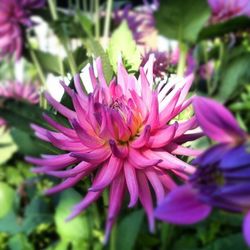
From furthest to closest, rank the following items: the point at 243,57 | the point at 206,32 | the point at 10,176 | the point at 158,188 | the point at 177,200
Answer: the point at 10,176 → the point at 243,57 → the point at 206,32 → the point at 158,188 → the point at 177,200

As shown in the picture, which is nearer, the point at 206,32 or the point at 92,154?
the point at 92,154

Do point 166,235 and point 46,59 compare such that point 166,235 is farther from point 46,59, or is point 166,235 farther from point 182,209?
point 182,209

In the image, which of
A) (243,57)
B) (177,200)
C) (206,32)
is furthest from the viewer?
(243,57)

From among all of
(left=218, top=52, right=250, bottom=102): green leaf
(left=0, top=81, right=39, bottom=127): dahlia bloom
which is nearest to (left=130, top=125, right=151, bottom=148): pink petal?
(left=218, top=52, right=250, bottom=102): green leaf

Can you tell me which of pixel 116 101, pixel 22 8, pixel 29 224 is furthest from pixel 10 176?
pixel 116 101

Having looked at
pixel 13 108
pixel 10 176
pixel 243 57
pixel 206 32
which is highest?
pixel 13 108

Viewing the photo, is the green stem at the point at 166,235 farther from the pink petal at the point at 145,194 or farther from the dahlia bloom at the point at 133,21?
the pink petal at the point at 145,194

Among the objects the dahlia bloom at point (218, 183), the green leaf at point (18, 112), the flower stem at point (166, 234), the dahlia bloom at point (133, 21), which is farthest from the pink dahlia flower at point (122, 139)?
the dahlia bloom at point (133, 21)

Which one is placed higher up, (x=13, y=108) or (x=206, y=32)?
(x=13, y=108)

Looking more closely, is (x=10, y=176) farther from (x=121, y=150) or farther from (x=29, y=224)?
(x=121, y=150)
